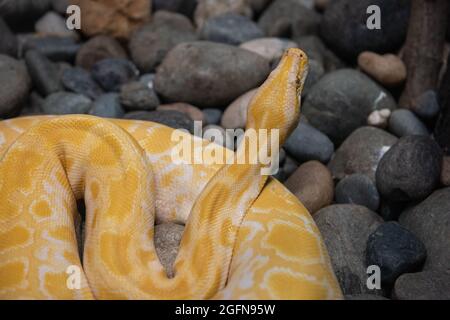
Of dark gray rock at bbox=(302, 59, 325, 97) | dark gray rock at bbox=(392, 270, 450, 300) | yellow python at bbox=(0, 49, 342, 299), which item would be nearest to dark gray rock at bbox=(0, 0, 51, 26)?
yellow python at bbox=(0, 49, 342, 299)

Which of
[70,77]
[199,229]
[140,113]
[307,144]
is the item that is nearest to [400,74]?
[307,144]

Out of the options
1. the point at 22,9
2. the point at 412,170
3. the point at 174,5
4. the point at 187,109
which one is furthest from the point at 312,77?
the point at 22,9

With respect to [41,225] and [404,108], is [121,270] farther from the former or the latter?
[404,108]

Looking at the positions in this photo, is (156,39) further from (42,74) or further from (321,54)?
(321,54)

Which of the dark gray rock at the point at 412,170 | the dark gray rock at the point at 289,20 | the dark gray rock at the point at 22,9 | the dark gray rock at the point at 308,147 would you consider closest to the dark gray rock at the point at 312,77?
the dark gray rock at the point at 308,147

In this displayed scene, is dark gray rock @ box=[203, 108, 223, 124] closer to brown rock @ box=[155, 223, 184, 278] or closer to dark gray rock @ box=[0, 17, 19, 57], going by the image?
brown rock @ box=[155, 223, 184, 278]

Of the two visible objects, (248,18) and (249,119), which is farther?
(248,18)
